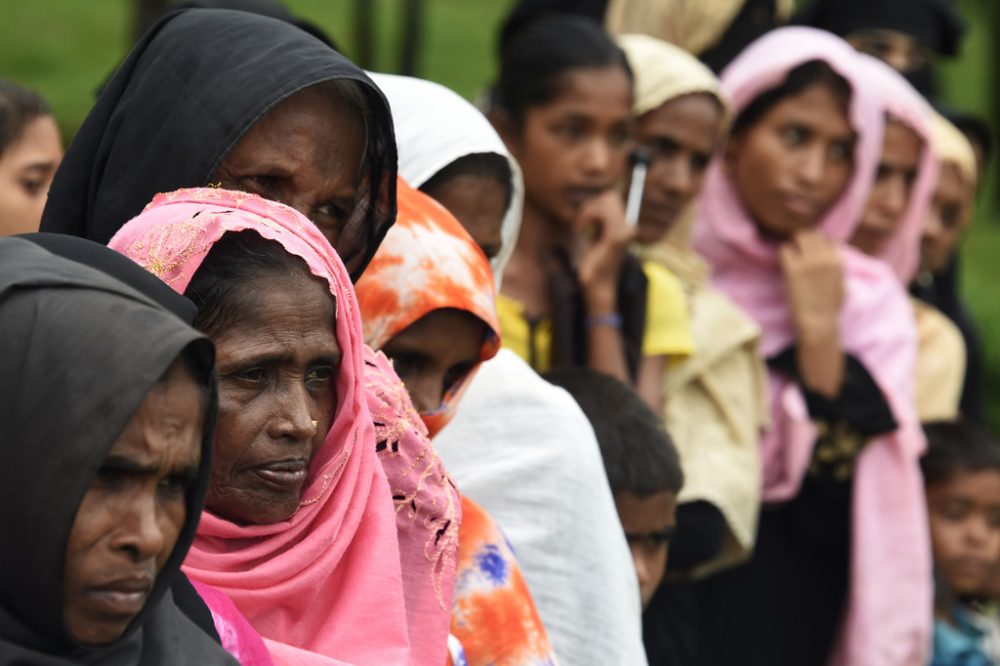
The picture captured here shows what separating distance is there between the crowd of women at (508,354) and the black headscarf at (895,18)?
0.05ft

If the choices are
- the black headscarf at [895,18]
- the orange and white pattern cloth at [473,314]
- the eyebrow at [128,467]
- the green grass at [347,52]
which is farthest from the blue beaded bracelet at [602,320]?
the green grass at [347,52]

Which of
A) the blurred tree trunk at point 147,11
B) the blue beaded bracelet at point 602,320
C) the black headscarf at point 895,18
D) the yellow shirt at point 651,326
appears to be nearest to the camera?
the yellow shirt at point 651,326

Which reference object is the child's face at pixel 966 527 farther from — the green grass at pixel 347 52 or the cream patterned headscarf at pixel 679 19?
the green grass at pixel 347 52

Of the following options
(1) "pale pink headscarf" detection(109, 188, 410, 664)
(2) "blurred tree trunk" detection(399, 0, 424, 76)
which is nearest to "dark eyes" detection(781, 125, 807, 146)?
(1) "pale pink headscarf" detection(109, 188, 410, 664)

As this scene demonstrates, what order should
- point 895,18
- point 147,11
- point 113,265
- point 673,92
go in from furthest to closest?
point 147,11 < point 895,18 < point 673,92 < point 113,265

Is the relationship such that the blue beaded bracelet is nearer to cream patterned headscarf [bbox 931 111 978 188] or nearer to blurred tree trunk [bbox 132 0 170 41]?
cream patterned headscarf [bbox 931 111 978 188]

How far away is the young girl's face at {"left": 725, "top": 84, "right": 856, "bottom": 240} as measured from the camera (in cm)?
562

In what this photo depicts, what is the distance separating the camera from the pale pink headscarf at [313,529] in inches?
98.2

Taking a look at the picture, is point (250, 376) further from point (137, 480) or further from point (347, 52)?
point (347, 52)

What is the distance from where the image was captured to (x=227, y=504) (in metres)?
2.54

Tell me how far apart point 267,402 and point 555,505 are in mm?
996

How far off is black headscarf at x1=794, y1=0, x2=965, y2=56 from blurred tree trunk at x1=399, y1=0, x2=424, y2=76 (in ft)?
35.7

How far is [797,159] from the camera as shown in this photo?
5.62 meters

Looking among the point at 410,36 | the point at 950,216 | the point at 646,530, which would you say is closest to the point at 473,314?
the point at 646,530
